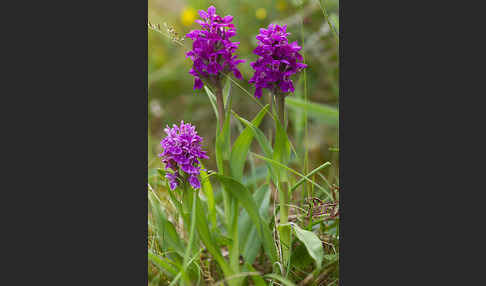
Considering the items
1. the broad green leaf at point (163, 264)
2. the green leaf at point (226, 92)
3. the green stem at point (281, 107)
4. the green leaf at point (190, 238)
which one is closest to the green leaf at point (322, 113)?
the green stem at point (281, 107)

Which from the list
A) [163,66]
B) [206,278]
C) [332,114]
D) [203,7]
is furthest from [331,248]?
[163,66]

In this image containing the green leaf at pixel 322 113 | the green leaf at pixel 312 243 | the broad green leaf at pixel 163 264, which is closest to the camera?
the green leaf at pixel 312 243

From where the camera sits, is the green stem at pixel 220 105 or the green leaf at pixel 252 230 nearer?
the green stem at pixel 220 105

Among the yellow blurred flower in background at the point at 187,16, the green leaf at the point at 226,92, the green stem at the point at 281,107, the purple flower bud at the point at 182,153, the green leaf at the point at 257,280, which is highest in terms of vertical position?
the yellow blurred flower in background at the point at 187,16

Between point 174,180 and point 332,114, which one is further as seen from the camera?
point 332,114

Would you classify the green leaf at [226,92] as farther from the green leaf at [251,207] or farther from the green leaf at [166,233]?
the green leaf at [166,233]

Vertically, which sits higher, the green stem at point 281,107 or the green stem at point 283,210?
the green stem at point 281,107

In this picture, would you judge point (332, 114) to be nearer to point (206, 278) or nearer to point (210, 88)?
point (210, 88)
